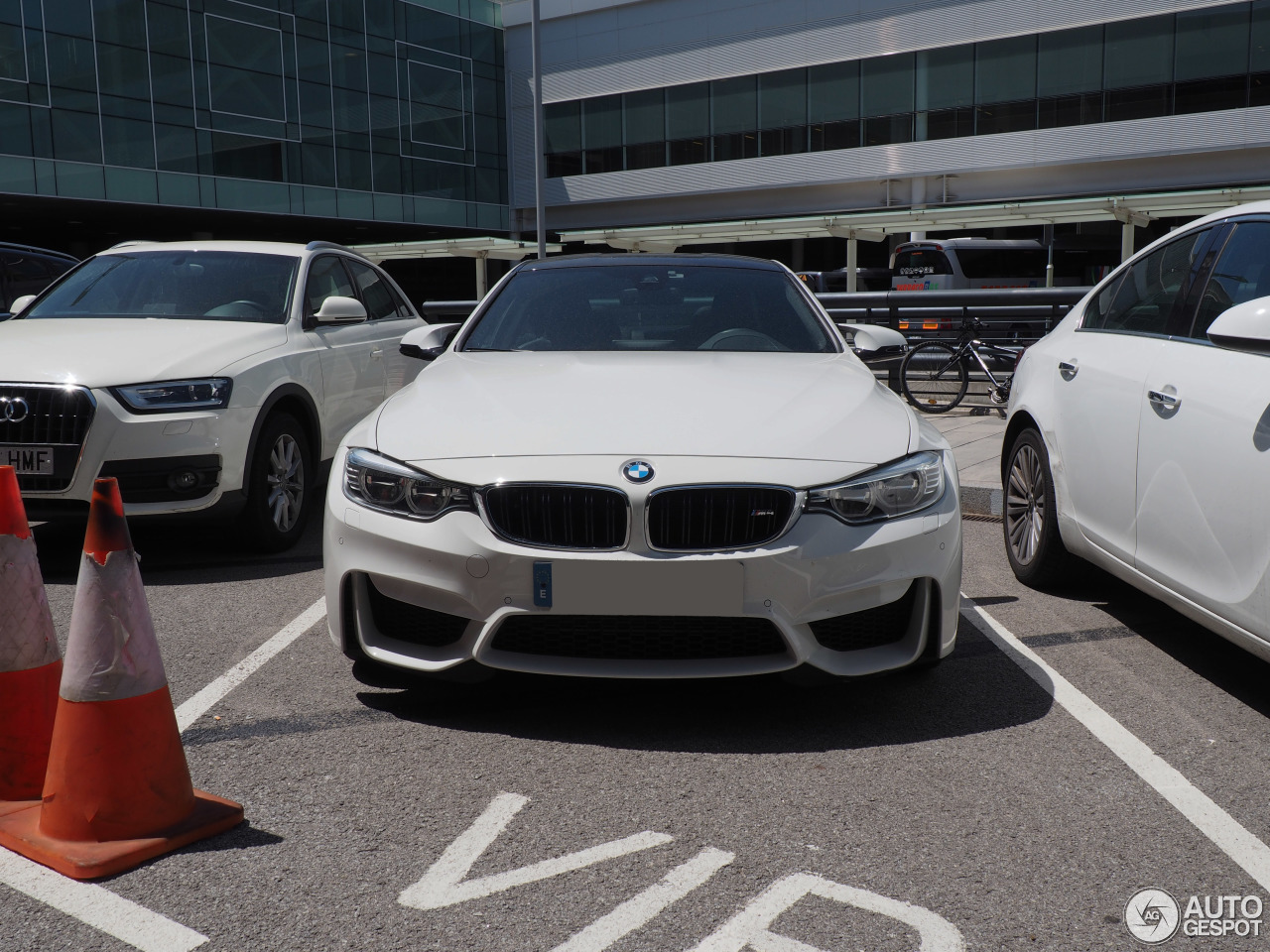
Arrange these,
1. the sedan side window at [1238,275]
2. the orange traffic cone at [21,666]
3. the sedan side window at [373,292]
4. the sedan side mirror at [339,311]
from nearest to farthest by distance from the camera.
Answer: the orange traffic cone at [21,666] < the sedan side window at [1238,275] < the sedan side mirror at [339,311] < the sedan side window at [373,292]

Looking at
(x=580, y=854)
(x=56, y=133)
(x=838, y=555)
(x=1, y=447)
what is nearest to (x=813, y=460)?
(x=838, y=555)

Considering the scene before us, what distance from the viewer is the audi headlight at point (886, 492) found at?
3.48m

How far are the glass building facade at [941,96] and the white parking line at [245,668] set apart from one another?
112 feet

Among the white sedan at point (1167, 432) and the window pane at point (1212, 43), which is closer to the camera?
the white sedan at point (1167, 432)

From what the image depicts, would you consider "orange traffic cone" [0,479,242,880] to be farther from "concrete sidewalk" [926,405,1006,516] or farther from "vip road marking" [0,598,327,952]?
"concrete sidewalk" [926,405,1006,516]

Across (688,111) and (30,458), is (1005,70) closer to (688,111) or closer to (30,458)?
(688,111)

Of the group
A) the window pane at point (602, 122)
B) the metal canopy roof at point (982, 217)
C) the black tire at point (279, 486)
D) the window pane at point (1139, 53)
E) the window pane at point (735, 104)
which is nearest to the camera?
the black tire at point (279, 486)

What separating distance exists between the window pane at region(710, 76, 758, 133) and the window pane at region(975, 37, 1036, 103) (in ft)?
25.0

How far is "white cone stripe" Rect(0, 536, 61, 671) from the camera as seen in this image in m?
3.01

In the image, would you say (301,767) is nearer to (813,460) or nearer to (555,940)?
(555,940)

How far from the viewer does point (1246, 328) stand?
3.44m

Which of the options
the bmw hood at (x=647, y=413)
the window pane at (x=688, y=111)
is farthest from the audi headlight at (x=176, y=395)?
the window pane at (x=688, y=111)

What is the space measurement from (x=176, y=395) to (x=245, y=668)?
78.0 inches

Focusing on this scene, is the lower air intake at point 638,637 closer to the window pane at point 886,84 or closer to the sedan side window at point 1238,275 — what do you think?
the sedan side window at point 1238,275
